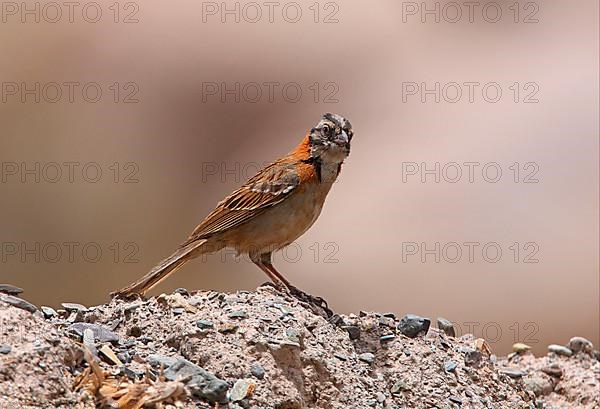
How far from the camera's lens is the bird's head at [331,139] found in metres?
10.1

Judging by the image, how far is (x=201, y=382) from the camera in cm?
705

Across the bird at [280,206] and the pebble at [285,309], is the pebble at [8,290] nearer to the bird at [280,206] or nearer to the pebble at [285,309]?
the pebble at [285,309]

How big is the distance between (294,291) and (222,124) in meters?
17.0

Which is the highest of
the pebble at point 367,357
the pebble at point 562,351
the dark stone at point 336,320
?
the dark stone at point 336,320

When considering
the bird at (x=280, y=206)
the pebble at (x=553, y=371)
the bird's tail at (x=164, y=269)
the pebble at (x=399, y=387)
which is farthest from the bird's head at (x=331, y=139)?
the pebble at (x=553, y=371)

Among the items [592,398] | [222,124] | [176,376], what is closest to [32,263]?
[222,124]

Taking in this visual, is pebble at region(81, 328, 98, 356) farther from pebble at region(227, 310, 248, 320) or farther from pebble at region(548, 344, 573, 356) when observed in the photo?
pebble at region(548, 344, 573, 356)

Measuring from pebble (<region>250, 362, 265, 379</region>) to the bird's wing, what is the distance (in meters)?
2.91

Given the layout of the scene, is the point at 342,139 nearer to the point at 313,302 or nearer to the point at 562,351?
the point at 313,302

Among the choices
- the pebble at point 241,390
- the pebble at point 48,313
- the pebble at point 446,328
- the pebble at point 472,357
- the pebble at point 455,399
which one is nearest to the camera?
the pebble at point 241,390

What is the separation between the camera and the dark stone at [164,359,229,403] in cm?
703

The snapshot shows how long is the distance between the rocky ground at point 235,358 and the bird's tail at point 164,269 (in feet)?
3.58

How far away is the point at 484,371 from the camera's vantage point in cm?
900

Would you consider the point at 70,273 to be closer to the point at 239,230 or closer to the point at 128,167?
the point at 128,167
